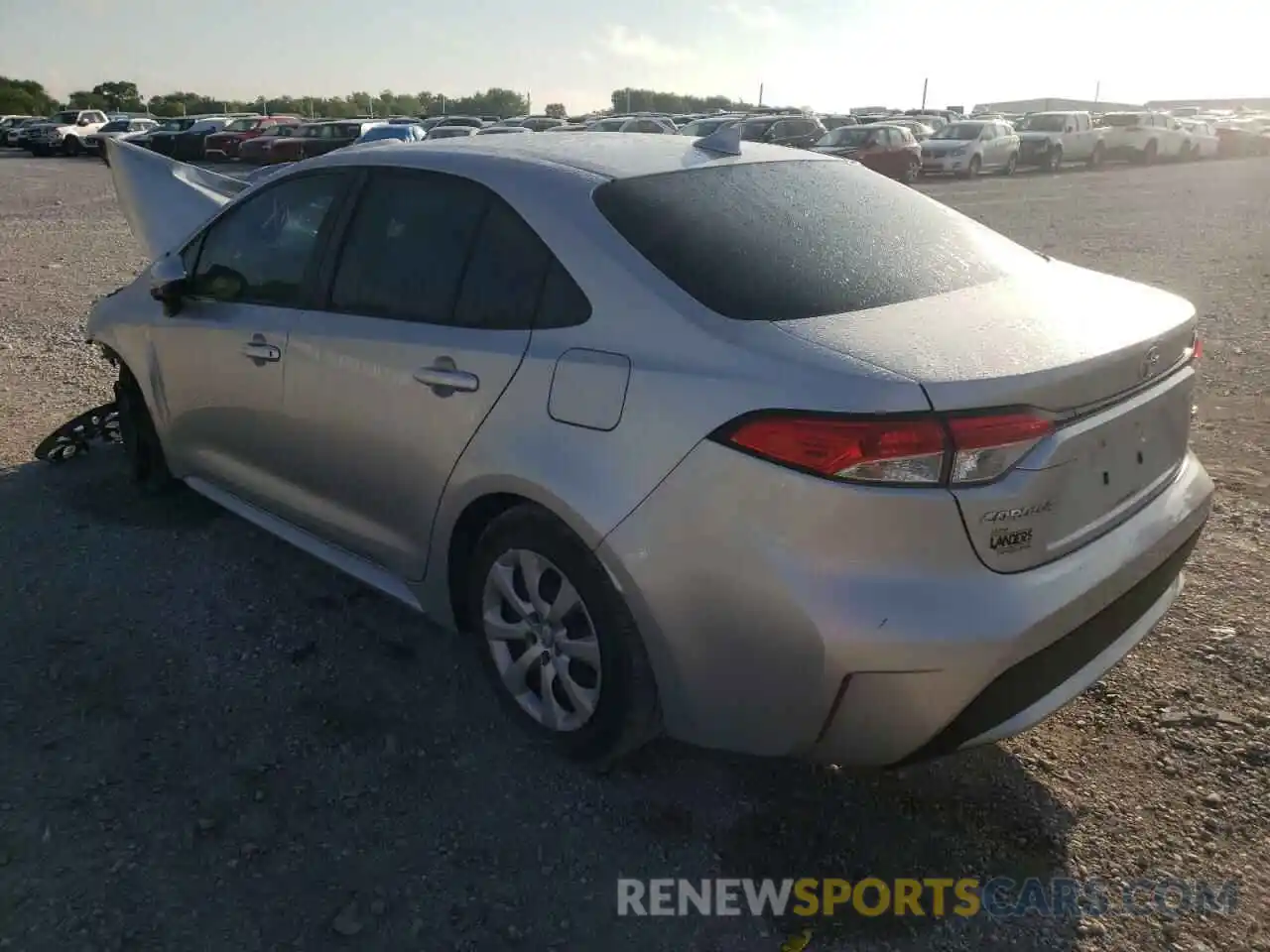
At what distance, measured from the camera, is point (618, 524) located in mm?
2420

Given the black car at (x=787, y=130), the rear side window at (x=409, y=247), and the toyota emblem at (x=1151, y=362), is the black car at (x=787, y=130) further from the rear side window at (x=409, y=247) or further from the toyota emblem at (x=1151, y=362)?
the toyota emblem at (x=1151, y=362)

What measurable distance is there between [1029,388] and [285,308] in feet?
8.16

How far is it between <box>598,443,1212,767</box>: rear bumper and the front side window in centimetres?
178

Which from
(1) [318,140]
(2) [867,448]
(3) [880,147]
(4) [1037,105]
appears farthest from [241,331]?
(4) [1037,105]

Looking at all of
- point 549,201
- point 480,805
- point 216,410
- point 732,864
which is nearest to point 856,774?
point 732,864

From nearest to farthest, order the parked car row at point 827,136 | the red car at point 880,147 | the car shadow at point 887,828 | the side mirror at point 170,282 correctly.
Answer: the car shadow at point 887,828 → the side mirror at point 170,282 → the red car at point 880,147 → the parked car row at point 827,136

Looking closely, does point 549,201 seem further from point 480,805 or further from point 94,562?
point 94,562

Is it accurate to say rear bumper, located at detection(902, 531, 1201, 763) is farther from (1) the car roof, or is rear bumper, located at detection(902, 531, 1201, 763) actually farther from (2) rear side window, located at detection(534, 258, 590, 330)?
(1) the car roof

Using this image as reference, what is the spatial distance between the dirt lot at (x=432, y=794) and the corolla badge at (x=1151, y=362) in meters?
1.10

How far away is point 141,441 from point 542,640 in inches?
109

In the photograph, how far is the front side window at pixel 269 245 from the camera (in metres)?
3.51

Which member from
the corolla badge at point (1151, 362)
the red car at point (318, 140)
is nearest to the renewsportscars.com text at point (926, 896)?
the corolla badge at point (1151, 362)

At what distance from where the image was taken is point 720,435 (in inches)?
88.7

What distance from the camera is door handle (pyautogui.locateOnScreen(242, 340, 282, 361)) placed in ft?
11.5
